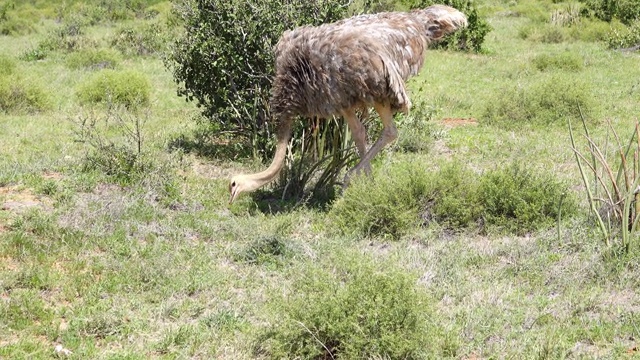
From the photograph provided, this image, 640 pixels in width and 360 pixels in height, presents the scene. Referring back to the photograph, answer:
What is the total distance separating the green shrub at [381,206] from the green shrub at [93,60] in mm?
9841

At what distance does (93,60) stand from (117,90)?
4.09 m

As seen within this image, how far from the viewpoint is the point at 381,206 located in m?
6.80

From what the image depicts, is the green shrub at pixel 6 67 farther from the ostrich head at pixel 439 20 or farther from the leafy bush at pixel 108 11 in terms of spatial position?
the leafy bush at pixel 108 11

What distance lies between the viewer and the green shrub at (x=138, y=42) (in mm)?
17719

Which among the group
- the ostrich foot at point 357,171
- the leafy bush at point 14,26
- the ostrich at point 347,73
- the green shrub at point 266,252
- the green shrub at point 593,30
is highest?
the ostrich at point 347,73

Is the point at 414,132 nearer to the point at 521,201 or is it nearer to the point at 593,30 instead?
the point at 521,201

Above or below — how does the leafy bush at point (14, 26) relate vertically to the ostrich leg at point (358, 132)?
below

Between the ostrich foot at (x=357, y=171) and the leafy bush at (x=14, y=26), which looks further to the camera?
the leafy bush at (x=14, y=26)

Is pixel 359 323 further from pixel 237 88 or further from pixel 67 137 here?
pixel 67 137

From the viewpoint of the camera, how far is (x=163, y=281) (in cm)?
568

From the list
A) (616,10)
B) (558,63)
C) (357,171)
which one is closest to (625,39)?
(558,63)

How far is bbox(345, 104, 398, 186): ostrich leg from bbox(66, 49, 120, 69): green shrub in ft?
30.9

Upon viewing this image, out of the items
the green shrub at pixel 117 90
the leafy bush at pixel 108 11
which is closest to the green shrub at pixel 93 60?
the green shrub at pixel 117 90

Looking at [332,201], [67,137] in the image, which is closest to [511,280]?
[332,201]
